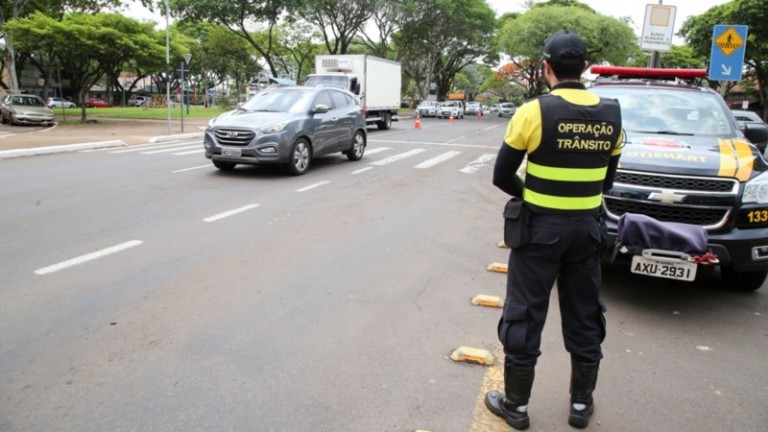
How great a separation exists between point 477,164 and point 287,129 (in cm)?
517

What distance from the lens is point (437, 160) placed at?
14273 millimetres

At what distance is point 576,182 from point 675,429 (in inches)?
54.4

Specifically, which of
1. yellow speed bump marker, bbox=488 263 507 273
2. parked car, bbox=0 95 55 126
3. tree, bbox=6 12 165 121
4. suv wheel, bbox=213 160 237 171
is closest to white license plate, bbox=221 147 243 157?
suv wheel, bbox=213 160 237 171

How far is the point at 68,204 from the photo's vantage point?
7.80 m

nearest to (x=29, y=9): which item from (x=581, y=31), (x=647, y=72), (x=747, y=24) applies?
(x=647, y=72)

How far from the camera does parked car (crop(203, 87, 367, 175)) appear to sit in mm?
10211

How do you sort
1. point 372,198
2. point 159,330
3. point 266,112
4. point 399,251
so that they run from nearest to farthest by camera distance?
point 159,330 < point 399,251 < point 372,198 < point 266,112

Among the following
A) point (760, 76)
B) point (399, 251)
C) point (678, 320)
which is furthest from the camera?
point (760, 76)

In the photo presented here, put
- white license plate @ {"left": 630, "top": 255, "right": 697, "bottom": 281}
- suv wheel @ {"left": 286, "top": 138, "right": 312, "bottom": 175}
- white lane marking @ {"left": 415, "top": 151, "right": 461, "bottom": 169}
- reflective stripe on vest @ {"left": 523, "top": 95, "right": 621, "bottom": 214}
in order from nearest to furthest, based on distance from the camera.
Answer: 1. reflective stripe on vest @ {"left": 523, "top": 95, "right": 621, "bottom": 214}
2. white license plate @ {"left": 630, "top": 255, "right": 697, "bottom": 281}
3. suv wheel @ {"left": 286, "top": 138, "right": 312, "bottom": 175}
4. white lane marking @ {"left": 415, "top": 151, "right": 461, "bottom": 169}

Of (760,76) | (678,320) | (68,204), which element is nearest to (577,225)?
(678,320)

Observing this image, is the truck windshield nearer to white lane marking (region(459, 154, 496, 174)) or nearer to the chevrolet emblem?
white lane marking (region(459, 154, 496, 174))

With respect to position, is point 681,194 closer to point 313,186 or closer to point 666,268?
point 666,268

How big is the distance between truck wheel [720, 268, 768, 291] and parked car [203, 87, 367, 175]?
733 cm

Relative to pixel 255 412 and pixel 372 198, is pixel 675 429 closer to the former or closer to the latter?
pixel 255 412
